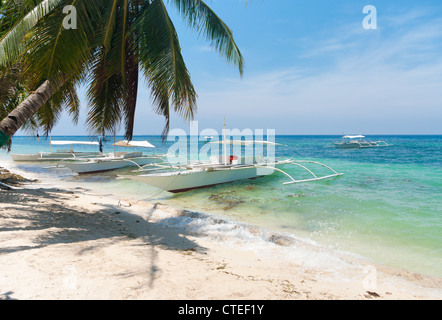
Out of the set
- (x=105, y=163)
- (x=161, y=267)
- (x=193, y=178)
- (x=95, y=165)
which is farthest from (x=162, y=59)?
(x=105, y=163)

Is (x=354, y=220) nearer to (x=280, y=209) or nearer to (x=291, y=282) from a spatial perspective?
(x=280, y=209)

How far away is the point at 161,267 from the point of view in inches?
117

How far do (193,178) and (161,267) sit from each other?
7922 millimetres

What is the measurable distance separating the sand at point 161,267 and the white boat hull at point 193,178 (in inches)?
166

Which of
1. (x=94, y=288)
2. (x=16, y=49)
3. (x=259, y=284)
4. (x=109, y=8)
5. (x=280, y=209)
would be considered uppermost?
(x=109, y=8)

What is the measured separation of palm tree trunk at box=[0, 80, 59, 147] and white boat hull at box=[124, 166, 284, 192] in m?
4.66

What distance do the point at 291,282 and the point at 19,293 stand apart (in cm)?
263

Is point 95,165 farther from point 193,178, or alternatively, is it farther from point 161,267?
point 161,267

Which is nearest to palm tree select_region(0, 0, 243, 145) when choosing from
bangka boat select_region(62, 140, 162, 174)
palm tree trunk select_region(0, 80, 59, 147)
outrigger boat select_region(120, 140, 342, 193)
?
palm tree trunk select_region(0, 80, 59, 147)

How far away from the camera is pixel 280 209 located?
324 inches

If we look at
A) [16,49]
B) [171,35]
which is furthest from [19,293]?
[171,35]

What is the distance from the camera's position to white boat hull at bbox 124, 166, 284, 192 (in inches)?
382

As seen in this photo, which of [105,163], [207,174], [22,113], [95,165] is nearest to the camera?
[22,113]

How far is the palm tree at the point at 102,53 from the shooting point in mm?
3967
